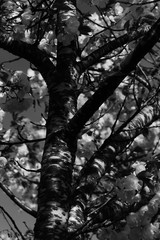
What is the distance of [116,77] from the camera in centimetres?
281

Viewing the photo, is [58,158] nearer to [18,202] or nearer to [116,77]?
[18,202]

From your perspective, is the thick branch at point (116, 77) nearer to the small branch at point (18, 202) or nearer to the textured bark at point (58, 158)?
the textured bark at point (58, 158)

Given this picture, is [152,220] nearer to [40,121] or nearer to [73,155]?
[73,155]

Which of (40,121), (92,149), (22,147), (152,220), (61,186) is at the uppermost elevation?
(40,121)

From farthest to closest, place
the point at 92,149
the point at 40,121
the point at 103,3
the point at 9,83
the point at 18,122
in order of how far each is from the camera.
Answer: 1. the point at 40,121
2. the point at 92,149
3. the point at 18,122
4. the point at 9,83
5. the point at 103,3

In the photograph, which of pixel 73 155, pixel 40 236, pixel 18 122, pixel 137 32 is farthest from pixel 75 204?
pixel 18 122

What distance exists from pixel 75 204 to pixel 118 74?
1164 mm

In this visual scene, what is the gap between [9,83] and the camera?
378 centimetres

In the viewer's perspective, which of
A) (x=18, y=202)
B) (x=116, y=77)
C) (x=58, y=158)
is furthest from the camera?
(x=18, y=202)

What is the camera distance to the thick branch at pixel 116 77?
8.46ft

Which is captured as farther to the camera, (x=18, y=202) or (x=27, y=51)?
(x=27, y=51)

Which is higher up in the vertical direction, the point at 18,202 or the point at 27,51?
the point at 27,51

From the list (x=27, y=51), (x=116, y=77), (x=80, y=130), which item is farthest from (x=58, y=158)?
(x=27, y=51)

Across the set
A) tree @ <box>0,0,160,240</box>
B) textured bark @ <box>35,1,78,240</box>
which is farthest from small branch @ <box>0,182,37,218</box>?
textured bark @ <box>35,1,78,240</box>
